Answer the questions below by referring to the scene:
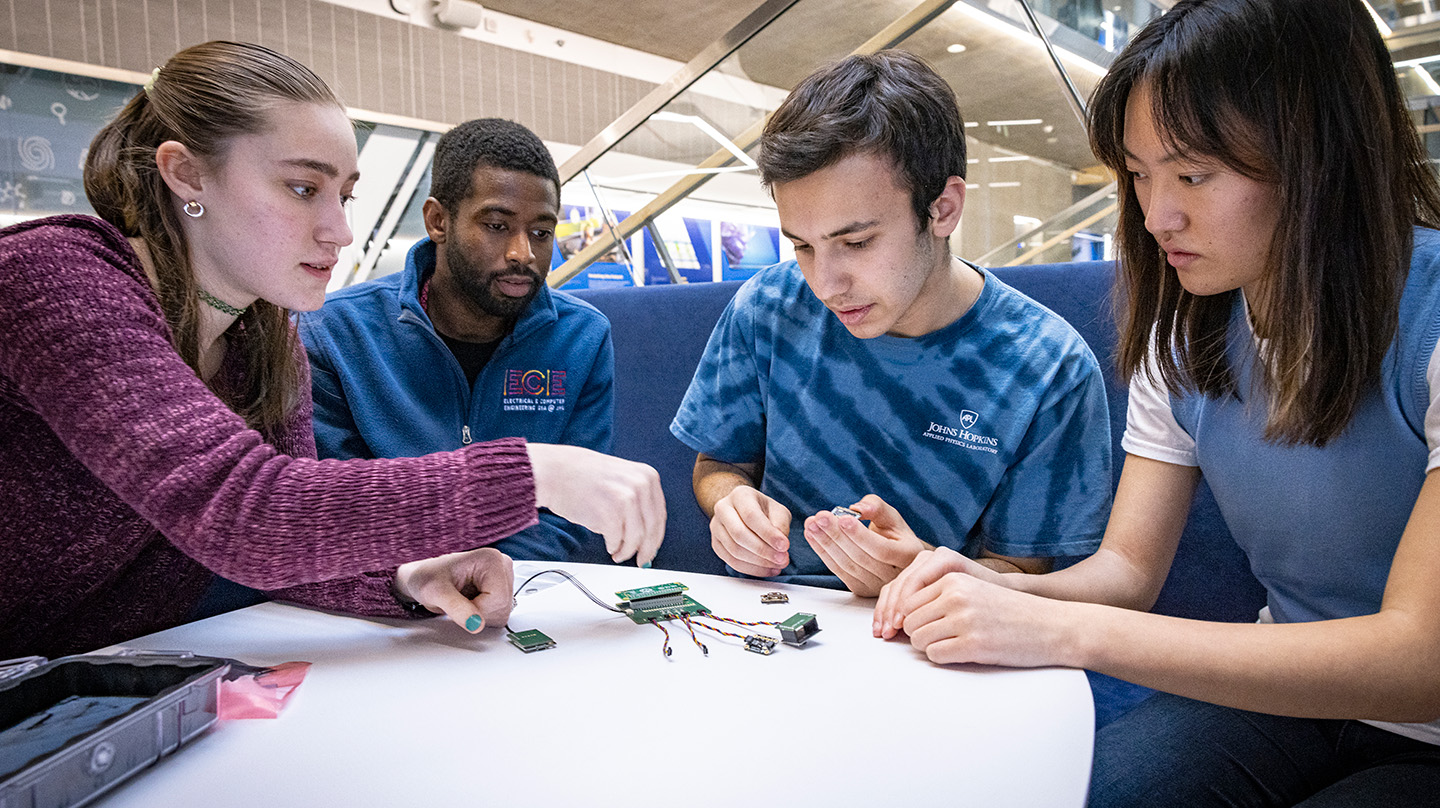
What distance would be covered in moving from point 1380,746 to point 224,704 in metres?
1.20

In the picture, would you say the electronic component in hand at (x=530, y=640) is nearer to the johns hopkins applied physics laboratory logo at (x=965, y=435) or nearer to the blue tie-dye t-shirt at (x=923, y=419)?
the blue tie-dye t-shirt at (x=923, y=419)

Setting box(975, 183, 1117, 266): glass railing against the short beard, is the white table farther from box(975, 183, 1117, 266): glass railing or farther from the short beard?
box(975, 183, 1117, 266): glass railing

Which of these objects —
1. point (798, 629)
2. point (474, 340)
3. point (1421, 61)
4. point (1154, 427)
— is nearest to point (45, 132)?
point (474, 340)

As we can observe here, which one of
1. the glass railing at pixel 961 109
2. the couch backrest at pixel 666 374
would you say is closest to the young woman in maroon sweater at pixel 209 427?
the glass railing at pixel 961 109

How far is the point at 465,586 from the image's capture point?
3.47 ft

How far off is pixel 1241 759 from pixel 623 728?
718mm

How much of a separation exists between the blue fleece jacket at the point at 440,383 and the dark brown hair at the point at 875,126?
2.75 feet

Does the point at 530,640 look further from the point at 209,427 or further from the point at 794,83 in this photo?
the point at 794,83

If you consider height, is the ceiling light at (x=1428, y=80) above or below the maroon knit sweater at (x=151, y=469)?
above

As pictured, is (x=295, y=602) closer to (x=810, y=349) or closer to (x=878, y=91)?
(x=810, y=349)

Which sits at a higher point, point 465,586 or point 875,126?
point 875,126

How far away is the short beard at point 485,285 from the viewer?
2.00 meters

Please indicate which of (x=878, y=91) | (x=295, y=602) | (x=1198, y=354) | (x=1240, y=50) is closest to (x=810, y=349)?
(x=878, y=91)

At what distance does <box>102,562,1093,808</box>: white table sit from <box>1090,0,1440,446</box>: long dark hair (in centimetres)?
46
